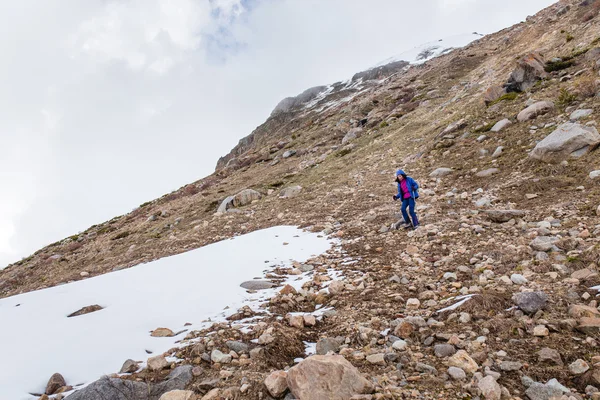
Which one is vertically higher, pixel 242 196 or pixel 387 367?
pixel 242 196

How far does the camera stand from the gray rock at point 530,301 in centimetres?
425

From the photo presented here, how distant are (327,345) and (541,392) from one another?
2.37 m

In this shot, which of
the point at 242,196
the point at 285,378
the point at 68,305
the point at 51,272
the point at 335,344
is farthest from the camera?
the point at 242,196

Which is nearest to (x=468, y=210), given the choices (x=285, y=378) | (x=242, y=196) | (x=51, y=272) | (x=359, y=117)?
(x=285, y=378)

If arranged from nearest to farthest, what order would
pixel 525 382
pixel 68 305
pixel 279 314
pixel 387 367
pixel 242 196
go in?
pixel 525 382
pixel 387 367
pixel 279 314
pixel 68 305
pixel 242 196

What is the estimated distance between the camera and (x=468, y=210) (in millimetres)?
9195

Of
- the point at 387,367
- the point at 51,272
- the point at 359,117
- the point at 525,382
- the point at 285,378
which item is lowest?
the point at 525,382

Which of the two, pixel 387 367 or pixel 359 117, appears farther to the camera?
pixel 359 117

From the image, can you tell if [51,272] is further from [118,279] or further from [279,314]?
[279,314]

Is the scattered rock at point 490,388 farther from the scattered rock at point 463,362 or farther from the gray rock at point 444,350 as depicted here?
the gray rock at point 444,350

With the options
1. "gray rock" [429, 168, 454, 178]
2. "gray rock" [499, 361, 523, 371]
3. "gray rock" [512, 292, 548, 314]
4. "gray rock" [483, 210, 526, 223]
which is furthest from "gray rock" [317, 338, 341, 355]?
"gray rock" [429, 168, 454, 178]

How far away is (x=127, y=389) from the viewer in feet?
12.6

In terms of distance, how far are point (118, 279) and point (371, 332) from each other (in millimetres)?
7967

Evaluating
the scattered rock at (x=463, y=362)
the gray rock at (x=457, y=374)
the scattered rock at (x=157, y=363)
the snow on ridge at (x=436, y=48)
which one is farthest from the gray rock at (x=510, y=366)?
the snow on ridge at (x=436, y=48)
